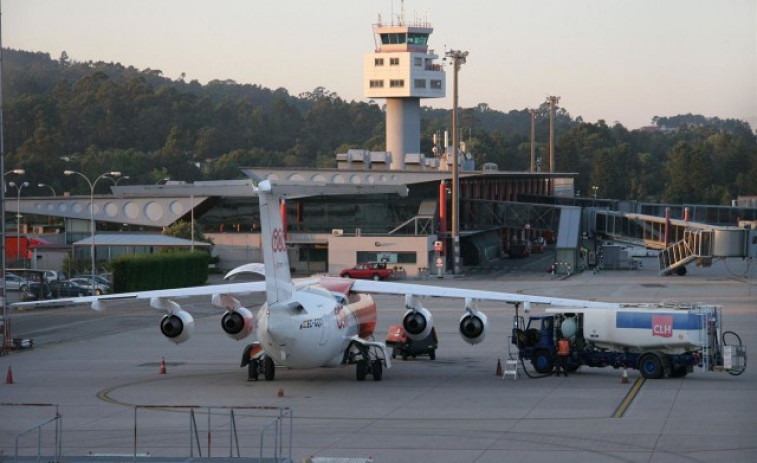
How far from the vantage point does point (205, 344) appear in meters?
50.0

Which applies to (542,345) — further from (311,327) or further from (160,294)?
(160,294)

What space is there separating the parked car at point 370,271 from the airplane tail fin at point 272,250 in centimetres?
5345

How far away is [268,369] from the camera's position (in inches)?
1485

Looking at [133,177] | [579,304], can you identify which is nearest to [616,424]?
[579,304]

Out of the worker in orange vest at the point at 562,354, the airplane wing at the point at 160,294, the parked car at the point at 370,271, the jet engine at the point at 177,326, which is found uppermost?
the airplane wing at the point at 160,294

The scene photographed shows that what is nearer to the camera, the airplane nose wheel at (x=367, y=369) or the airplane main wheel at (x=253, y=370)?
the airplane main wheel at (x=253, y=370)

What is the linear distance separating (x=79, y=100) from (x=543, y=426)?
13150cm

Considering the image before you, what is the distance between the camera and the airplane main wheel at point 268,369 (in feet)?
123

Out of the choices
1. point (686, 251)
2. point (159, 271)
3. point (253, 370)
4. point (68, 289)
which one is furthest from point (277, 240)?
point (686, 251)

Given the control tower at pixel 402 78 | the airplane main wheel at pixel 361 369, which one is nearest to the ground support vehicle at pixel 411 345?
the airplane main wheel at pixel 361 369

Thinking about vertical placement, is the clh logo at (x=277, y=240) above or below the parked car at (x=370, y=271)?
above

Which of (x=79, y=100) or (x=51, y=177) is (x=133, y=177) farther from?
(x=51, y=177)

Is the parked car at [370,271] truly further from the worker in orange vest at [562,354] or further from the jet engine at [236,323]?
the worker in orange vest at [562,354]

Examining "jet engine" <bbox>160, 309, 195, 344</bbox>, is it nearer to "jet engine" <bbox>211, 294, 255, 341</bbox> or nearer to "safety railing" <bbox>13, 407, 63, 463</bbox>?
"jet engine" <bbox>211, 294, 255, 341</bbox>
